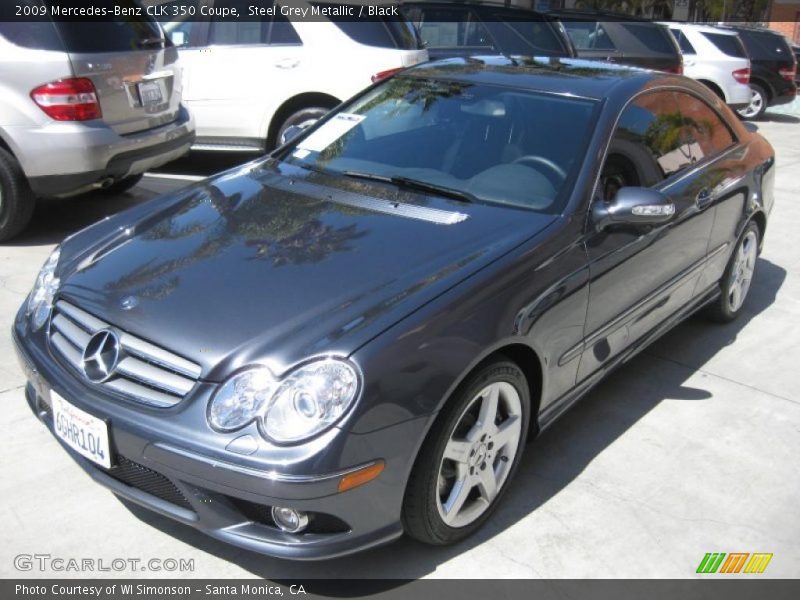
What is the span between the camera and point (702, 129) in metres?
4.53

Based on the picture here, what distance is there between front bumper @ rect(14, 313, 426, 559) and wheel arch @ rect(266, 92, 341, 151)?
17.8 feet

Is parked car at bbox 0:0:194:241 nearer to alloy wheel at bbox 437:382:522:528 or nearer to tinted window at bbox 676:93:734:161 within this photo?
tinted window at bbox 676:93:734:161

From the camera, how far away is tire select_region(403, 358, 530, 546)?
2.73m

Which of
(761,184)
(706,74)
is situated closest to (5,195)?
(761,184)

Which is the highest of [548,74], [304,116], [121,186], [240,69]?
[548,74]

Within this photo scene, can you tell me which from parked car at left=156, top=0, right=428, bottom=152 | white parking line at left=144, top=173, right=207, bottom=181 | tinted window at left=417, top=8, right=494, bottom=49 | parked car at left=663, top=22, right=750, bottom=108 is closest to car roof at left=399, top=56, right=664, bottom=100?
parked car at left=156, top=0, right=428, bottom=152

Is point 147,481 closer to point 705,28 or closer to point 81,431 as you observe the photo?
point 81,431

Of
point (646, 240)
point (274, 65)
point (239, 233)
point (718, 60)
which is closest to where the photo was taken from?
point (239, 233)

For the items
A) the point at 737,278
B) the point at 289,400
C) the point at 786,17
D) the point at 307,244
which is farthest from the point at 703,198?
the point at 786,17

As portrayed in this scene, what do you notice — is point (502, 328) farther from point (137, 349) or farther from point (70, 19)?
point (70, 19)

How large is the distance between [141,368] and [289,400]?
1.72 ft

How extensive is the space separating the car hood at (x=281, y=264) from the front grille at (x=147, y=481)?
1.27 ft

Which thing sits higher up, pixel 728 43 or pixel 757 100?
pixel 728 43

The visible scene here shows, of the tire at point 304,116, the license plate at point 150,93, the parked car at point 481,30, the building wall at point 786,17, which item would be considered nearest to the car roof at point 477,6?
the parked car at point 481,30
